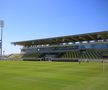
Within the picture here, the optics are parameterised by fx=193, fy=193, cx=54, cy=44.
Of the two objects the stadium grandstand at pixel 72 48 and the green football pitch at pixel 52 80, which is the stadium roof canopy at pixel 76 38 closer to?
the stadium grandstand at pixel 72 48

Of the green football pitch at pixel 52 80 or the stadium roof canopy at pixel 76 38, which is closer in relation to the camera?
the green football pitch at pixel 52 80

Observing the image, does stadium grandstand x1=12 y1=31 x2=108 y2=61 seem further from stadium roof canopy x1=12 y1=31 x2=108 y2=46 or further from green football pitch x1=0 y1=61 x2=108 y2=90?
green football pitch x1=0 y1=61 x2=108 y2=90

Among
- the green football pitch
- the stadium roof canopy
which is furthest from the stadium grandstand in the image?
the green football pitch

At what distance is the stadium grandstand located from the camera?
3772 inches

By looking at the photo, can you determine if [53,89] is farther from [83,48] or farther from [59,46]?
[59,46]

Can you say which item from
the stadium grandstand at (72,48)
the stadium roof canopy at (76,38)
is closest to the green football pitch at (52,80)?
the stadium grandstand at (72,48)

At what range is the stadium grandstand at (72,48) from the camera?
314 ft

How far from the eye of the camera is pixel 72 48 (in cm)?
10925

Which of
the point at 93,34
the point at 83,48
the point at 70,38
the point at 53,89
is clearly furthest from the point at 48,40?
the point at 53,89

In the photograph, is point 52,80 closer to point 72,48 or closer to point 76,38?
point 76,38

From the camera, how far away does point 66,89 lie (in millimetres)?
12641

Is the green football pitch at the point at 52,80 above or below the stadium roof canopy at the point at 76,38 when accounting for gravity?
below

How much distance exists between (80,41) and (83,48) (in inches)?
279

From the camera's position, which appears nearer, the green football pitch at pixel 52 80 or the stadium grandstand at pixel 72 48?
the green football pitch at pixel 52 80
